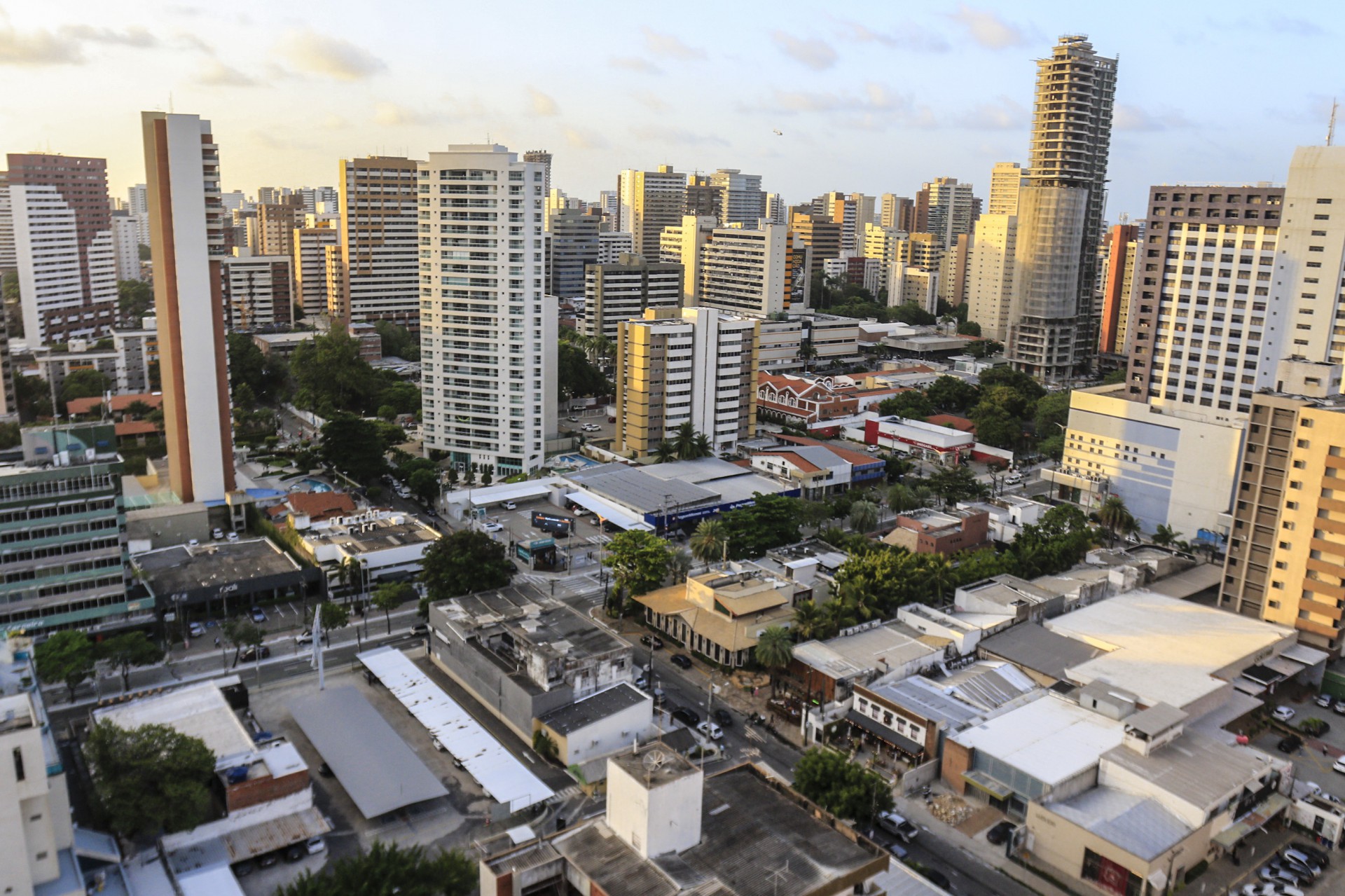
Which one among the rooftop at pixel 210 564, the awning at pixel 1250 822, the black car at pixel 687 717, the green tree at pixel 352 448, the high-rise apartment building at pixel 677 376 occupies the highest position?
the high-rise apartment building at pixel 677 376

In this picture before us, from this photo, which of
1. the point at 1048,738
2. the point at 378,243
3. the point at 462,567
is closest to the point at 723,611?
the point at 462,567

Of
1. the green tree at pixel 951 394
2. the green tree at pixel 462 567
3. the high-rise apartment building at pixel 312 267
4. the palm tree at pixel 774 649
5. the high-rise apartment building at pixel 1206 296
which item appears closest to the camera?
the palm tree at pixel 774 649

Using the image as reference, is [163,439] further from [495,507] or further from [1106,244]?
[1106,244]

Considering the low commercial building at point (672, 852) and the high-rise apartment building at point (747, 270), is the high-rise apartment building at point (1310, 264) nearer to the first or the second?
the low commercial building at point (672, 852)

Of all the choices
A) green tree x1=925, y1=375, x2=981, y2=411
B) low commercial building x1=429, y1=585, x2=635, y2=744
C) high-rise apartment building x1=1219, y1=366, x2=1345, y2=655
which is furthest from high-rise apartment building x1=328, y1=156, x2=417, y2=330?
high-rise apartment building x1=1219, y1=366, x2=1345, y2=655

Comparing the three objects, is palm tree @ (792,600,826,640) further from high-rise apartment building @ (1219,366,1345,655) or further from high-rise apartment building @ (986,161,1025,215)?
high-rise apartment building @ (986,161,1025,215)

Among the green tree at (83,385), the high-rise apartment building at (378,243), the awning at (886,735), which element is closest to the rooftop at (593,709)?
the awning at (886,735)
